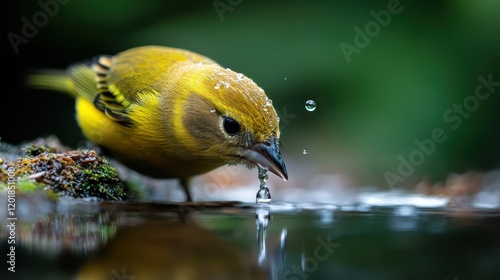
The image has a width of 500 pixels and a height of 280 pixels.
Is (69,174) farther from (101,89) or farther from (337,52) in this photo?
(337,52)

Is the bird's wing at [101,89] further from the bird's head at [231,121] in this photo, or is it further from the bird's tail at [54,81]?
the bird's head at [231,121]

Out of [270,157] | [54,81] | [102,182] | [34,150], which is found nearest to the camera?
[102,182]

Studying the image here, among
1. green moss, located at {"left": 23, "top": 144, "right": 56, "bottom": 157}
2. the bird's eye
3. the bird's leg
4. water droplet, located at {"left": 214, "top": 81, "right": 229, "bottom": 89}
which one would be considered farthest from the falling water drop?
green moss, located at {"left": 23, "top": 144, "right": 56, "bottom": 157}

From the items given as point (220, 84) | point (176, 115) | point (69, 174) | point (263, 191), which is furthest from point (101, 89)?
point (69, 174)

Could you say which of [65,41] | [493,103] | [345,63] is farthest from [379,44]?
[65,41]

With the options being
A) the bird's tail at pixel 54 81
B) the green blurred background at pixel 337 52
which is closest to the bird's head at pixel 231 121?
the bird's tail at pixel 54 81

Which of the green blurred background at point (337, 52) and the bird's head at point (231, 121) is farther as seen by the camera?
the green blurred background at point (337, 52)
